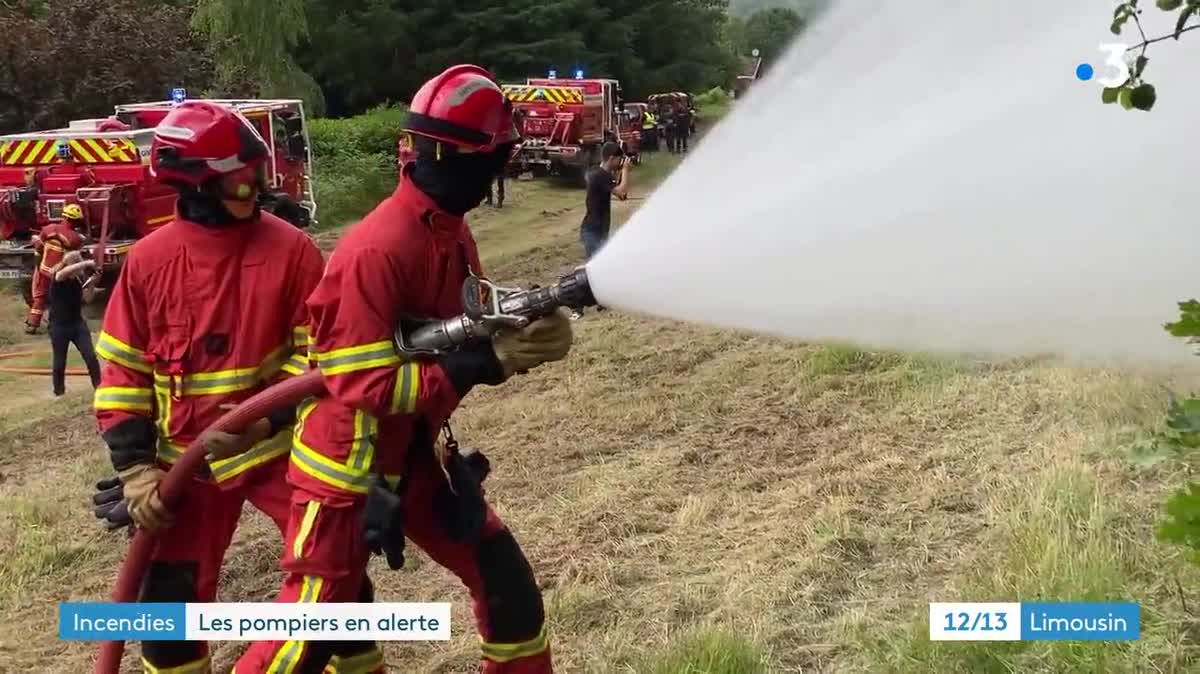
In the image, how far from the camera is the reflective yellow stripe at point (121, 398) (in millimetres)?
3129

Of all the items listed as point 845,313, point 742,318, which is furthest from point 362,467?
point 845,313

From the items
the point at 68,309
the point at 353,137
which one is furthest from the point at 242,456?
the point at 353,137

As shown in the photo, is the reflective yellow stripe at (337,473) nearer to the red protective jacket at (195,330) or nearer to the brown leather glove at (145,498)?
the red protective jacket at (195,330)

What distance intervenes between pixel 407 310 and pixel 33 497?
383 centimetres

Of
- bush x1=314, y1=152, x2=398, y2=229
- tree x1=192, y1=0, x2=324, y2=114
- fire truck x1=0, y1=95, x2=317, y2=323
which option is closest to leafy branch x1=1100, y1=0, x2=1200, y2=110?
fire truck x1=0, y1=95, x2=317, y2=323

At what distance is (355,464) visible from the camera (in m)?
2.86

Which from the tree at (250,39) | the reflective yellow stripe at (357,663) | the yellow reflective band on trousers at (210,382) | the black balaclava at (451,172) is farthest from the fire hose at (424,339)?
the tree at (250,39)

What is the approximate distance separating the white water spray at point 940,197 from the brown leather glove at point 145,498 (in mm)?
1374

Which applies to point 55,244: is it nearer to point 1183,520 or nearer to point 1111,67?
point 1111,67

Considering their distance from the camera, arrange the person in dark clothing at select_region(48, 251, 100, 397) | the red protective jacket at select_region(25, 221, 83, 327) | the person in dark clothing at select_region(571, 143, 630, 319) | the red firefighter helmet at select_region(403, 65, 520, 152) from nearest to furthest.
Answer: the red firefighter helmet at select_region(403, 65, 520, 152)
the person in dark clothing at select_region(48, 251, 100, 397)
the red protective jacket at select_region(25, 221, 83, 327)
the person in dark clothing at select_region(571, 143, 630, 319)

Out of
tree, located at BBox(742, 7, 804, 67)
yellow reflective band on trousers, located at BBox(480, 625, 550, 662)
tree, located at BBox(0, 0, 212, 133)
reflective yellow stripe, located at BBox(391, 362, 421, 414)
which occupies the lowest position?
yellow reflective band on trousers, located at BBox(480, 625, 550, 662)

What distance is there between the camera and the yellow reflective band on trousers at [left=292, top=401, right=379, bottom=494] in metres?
2.85

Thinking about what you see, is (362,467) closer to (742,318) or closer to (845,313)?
(742,318)

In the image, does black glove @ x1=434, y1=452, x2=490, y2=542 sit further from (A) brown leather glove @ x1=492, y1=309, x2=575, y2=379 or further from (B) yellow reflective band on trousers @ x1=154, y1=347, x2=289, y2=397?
(B) yellow reflective band on trousers @ x1=154, y1=347, x2=289, y2=397
